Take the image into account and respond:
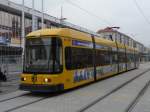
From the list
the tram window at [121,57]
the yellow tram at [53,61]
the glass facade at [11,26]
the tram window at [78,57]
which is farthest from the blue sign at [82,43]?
→ the glass facade at [11,26]

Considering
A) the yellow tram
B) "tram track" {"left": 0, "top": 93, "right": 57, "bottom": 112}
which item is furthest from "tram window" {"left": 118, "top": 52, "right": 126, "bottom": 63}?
"tram track" {"left": 0, "top": 93, "right": 57, "bottom": 112}

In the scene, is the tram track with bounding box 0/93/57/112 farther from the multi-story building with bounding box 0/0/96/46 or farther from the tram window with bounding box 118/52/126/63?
the multi-story building with bounding box 0/0/96/46

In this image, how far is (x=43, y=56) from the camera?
52.6 ft

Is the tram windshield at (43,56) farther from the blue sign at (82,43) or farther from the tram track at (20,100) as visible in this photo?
the blue sign at (82,43)

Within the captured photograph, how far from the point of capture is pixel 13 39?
60.1m

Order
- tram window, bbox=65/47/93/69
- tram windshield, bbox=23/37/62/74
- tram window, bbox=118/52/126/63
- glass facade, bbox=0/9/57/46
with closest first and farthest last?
tram windshield, bbox=23/37/62/74
tram window, bbox=65/47/93/69
tram window, bbox=118/52/126/63
glass facade, bbox=0/9/57/46

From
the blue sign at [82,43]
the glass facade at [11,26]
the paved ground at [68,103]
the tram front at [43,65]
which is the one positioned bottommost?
the paved ground at [68,103]

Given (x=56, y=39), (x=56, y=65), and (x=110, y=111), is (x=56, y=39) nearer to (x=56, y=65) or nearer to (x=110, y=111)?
(x=56, y=65)

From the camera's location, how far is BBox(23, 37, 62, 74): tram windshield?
15.9m

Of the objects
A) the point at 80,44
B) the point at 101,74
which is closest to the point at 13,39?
the point at 101,74

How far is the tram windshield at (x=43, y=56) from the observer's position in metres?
15.9

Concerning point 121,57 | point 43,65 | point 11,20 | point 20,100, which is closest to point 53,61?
point 43,65

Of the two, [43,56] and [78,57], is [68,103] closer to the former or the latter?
[43,56]

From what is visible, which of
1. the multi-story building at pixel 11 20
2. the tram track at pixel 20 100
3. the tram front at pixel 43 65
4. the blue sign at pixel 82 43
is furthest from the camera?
the multi-story building at pixel 11 20
